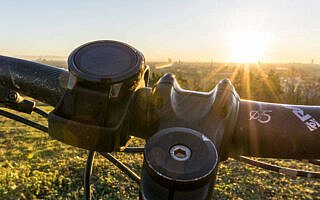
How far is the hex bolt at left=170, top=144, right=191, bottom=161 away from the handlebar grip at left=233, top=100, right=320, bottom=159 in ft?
1.04

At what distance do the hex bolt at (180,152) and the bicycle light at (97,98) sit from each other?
9.0 inches

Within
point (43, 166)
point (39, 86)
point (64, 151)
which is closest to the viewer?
point (39, 86)

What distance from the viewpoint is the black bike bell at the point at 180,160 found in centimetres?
55

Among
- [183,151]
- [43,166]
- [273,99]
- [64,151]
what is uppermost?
[183,151]

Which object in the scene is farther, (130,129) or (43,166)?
(43,166)

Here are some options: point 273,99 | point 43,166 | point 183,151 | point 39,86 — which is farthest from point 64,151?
point 273,99

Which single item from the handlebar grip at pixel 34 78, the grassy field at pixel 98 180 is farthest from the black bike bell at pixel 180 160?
the grassy field at pixel 98 180

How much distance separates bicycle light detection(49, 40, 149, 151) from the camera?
74cm

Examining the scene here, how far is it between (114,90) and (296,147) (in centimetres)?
54

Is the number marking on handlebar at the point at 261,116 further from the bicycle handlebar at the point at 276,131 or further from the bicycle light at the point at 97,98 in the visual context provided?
the bicycle light at the point at 97,98

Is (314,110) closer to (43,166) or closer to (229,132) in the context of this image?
(229,132)

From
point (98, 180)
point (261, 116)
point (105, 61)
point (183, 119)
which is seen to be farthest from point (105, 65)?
point (98, 180)

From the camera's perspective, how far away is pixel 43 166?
5957mm

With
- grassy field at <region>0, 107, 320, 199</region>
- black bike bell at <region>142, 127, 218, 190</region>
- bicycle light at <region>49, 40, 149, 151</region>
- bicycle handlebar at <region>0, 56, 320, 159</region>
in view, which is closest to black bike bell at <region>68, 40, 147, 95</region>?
bicycle light at <region>49, 40, 149, 151</region>
